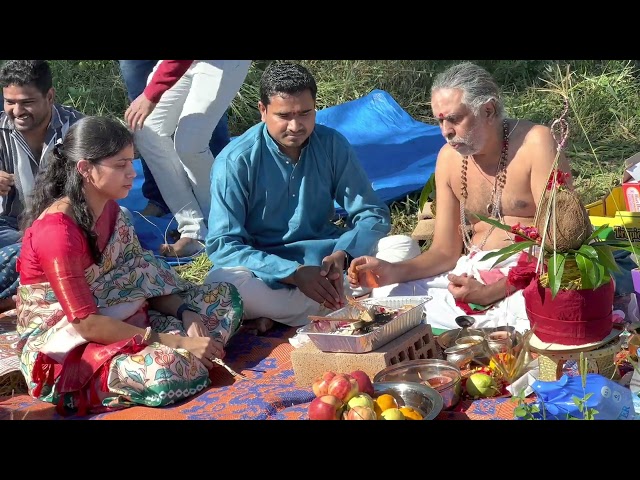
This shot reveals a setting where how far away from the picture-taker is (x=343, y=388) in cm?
352

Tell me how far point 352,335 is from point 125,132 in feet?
4.55

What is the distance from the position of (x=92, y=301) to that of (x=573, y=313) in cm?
201

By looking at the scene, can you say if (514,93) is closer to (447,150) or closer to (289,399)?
(447,150)

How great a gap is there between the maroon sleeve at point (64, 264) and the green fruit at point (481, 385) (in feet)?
5.35

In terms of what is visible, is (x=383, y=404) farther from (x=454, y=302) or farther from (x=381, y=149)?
(x=381, y=149)

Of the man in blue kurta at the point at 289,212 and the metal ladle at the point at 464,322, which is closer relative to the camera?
the metal ladle at the point at 464,322

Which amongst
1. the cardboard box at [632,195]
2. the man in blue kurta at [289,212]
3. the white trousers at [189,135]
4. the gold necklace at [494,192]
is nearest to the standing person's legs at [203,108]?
the white trousers at [189,135]

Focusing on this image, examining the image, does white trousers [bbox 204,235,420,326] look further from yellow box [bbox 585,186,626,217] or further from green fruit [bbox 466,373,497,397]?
yellow box [bbox 585,186,626,217]

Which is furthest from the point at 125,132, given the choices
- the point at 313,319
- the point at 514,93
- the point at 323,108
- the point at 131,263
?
the point at 514,93

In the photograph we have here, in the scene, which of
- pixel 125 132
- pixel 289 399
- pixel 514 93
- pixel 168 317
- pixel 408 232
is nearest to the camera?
pixel 289 399

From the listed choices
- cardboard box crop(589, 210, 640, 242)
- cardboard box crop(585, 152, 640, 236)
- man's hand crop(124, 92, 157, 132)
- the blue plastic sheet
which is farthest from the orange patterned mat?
the blue plastic sheet

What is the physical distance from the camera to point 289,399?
3.88 meters

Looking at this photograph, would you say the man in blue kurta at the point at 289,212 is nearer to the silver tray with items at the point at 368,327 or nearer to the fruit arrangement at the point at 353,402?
the silver tray with items at the point at 368,327

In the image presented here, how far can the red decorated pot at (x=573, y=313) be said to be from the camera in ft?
11.7
